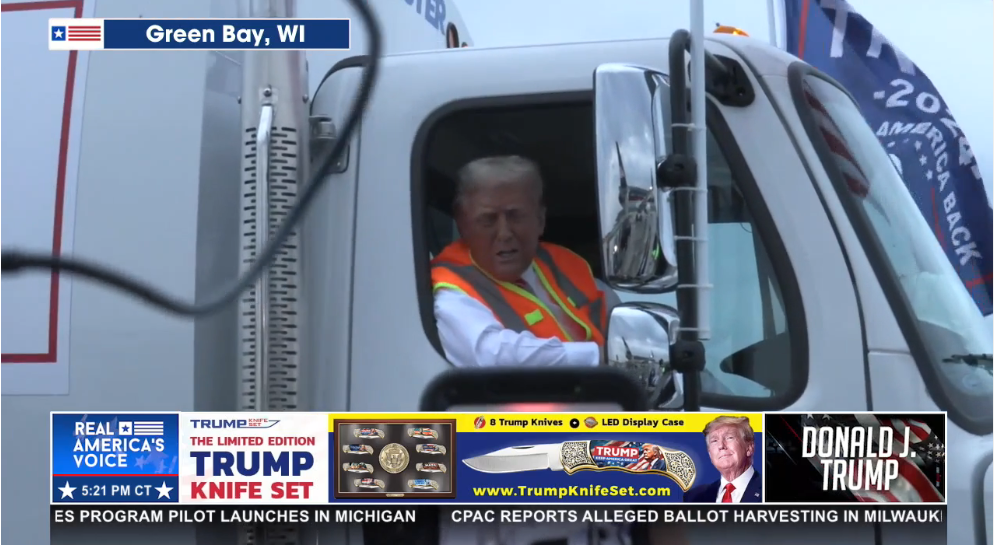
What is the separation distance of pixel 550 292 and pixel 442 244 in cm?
24

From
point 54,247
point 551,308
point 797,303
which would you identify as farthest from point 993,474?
point 54,247

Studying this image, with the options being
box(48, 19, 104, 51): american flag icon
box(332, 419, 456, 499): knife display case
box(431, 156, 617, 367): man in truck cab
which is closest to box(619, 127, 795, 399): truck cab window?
box(431, 156, 617, 367): man in truck cab

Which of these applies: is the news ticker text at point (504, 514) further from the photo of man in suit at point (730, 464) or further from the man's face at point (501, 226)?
the man's face at point (501, 226)

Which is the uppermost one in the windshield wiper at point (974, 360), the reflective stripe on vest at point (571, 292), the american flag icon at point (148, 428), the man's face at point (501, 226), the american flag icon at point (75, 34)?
the american flag icon at point (75, 34)

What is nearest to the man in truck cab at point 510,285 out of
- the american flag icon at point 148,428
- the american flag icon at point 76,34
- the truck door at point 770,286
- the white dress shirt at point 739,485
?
the truck door at point 770,286

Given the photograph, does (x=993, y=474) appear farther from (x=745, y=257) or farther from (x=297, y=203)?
(x=297, y=203)

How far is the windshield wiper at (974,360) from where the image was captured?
189cm

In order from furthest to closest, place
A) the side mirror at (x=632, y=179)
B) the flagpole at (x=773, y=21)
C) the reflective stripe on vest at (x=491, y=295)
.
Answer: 1. the flagpole at (x=773, y=21)
2. the reflective stripe on vest at (x=491, y=295)
3. the side mirror at (x=632, y=179)

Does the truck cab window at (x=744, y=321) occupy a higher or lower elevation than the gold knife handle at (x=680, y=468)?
higher

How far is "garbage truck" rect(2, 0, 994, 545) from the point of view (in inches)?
72.9

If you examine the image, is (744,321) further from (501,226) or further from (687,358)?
(501,226)

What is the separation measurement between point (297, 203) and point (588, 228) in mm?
574

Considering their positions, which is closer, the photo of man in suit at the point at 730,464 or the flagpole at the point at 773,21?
the photo of man in suit at the point at 730,464

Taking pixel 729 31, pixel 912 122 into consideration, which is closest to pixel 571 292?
pixel 729 31
